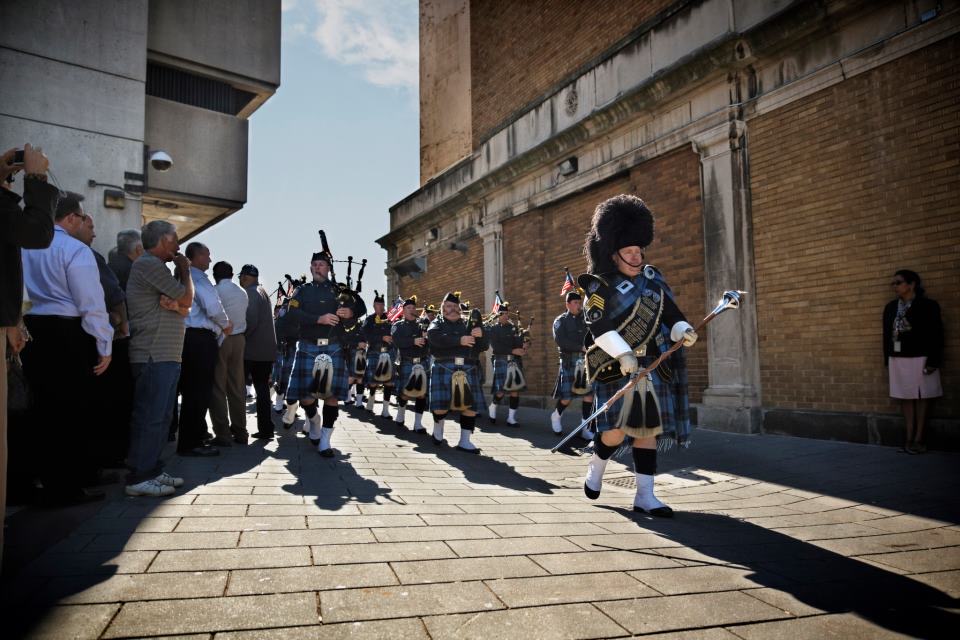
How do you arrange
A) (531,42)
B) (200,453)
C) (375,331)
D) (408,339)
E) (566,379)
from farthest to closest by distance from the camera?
(531,42) → (375,331) → (408,339) → (566,379) → (200,453)

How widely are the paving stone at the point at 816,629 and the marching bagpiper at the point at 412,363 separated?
693 centimetres

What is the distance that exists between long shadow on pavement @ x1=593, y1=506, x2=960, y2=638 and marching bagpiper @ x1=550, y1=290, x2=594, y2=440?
492 cm

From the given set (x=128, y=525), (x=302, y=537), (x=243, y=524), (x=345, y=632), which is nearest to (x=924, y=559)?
(x=345, y=632)

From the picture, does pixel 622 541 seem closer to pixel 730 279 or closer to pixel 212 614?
pixel 212 614

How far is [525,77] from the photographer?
45.9 feet

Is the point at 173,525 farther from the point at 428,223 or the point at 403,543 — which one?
the point at 428,223

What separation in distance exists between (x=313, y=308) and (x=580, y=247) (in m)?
5.71

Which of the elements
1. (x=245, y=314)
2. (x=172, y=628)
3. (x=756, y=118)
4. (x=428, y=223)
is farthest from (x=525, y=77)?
(x=172, y=628)

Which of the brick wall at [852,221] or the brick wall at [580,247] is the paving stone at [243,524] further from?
the brick wall at [580,247]

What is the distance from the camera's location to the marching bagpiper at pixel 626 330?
13.4ft

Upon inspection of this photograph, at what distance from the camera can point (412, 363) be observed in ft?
32.2

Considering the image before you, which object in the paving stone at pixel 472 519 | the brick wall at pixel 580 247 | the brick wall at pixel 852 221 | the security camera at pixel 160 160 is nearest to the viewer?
the paving stone at pixel 472 519

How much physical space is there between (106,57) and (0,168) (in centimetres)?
951

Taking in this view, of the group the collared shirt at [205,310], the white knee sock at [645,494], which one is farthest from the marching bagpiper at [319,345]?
the white knee sock at [645,494]
